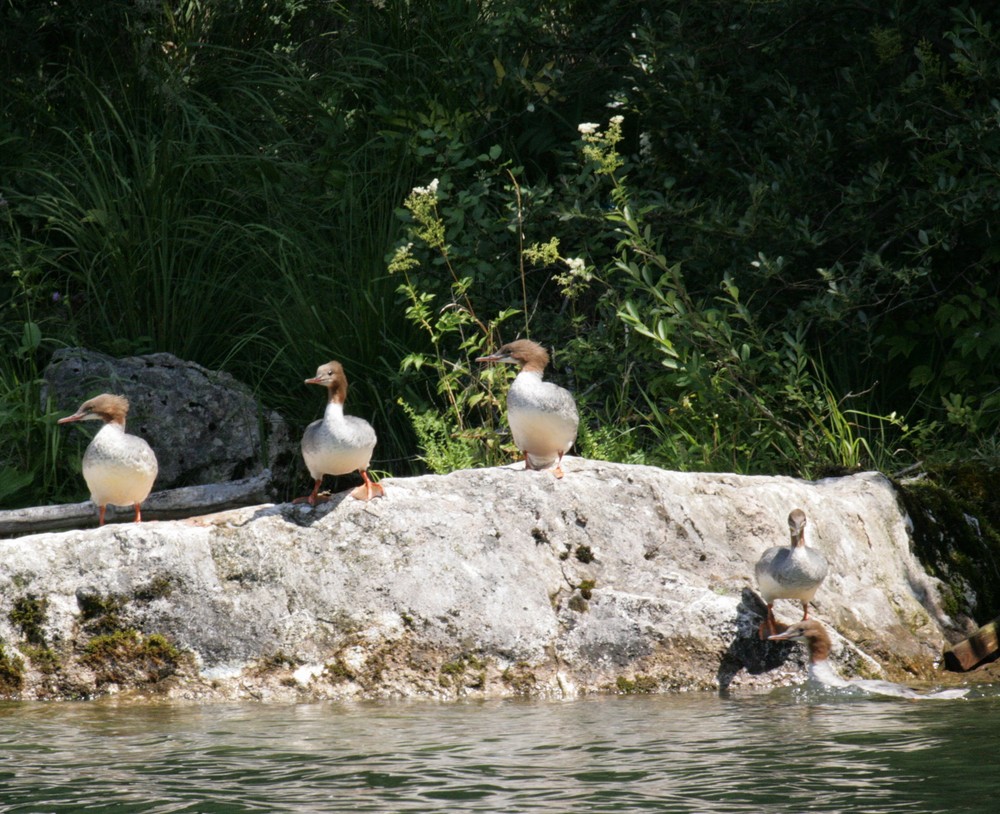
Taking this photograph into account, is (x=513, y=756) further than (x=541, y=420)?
No

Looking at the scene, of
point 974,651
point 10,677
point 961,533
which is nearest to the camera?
point 10,677

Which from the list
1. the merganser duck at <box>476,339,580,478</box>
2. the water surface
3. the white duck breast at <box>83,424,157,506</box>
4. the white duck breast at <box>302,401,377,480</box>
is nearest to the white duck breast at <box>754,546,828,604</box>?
the water surface

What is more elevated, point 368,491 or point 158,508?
point 158,508

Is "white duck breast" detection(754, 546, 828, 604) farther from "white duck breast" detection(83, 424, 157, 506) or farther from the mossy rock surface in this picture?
"white duck breast" detection(83, 424, 157, 506)

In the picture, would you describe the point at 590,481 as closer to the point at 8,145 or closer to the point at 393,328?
the point at 393,328

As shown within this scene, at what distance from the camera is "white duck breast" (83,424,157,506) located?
577 centimetres

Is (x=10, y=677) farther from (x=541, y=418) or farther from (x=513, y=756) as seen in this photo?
(x=541, y=418)

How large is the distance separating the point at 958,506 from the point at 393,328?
3989 mm

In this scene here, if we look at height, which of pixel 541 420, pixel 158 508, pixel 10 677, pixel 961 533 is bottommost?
pixel 10 677

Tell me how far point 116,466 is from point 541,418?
6.41 feet

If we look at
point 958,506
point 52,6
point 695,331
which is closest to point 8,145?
point 52,6

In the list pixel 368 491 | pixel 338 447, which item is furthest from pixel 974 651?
pixel 338 447

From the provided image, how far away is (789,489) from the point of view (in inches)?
249

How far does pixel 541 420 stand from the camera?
5992mm
